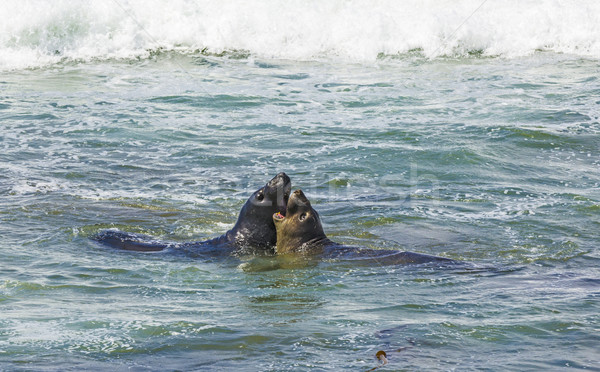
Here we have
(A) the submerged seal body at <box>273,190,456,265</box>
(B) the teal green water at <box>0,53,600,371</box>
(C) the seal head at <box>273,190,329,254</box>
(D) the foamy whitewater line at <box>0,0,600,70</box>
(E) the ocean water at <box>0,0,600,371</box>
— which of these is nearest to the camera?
(B) the teal green water at <box>0,53,600,371</box>

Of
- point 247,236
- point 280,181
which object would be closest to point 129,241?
point 247,236

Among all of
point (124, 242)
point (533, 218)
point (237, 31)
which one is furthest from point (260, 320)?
point (237, 31)

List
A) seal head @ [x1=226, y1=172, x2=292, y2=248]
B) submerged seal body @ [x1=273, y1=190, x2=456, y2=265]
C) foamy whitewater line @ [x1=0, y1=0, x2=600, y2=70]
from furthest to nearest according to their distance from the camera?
foamy whitewater line @ [x1=0, y1=0, x2=600, y2=70] < seal head @ [x1=226, y1=172, x2=292, y2=248] < submerged seal body @ [x1=273, y1=190, x2=456, y2=265]

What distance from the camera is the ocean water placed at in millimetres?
4914

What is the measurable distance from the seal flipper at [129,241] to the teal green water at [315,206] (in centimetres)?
17

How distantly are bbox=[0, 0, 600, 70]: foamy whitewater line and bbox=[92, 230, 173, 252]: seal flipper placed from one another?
1233cm

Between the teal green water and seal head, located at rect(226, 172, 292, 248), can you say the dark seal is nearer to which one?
seal head, located at rect(226, 172, 292, 248)

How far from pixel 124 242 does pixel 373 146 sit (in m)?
5.11

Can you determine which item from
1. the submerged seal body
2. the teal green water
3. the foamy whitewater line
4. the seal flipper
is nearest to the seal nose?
the submerged seal body

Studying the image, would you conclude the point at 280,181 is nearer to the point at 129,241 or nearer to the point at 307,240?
the point at 307,240

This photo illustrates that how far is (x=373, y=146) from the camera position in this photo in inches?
466

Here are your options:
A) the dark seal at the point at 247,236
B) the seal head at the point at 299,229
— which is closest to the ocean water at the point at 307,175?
the dark seal at the point at 247,236

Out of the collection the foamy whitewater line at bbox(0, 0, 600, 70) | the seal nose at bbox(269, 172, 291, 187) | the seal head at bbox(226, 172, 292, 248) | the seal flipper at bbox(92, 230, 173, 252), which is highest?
the foamy whitewater line at bbox(0, 0, 600, 70)

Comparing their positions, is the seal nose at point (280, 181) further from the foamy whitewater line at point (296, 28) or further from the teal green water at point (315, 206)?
the foamy whitewater line at point (296, 28)
